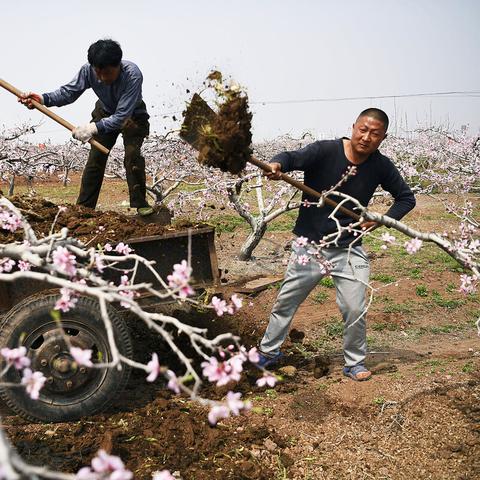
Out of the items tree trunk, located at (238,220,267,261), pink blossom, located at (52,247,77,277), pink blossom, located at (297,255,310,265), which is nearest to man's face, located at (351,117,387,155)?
pink blossom, located at (297,255,310,265)

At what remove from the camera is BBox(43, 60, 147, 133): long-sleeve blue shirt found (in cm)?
546

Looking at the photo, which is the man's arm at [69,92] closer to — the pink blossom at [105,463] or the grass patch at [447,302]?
the pink blossom at [105,463]

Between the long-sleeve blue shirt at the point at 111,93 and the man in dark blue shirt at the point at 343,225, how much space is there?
213cm

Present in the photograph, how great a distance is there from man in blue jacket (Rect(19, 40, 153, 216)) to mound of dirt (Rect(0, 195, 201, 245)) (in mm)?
798

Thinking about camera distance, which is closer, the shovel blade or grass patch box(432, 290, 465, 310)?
the shovel blade

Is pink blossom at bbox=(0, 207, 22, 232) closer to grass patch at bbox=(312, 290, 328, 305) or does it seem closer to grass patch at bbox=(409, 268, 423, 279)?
grass patch at bbox=(312, 290, 328, 305)

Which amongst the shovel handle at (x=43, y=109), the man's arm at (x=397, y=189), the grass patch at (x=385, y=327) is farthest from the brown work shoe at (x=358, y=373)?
the shovel handle at (x=43, y=109)

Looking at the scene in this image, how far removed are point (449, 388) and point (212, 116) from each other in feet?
9.63

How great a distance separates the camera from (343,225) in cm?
457

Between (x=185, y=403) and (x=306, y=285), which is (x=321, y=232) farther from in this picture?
(x=185, y=403)

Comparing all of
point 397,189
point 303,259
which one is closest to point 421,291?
point 397,189

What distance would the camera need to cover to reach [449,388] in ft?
14.1

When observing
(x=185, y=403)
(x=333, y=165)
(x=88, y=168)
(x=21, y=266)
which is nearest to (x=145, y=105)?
(x=88, y=168)

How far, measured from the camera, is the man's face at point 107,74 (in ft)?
17.3
